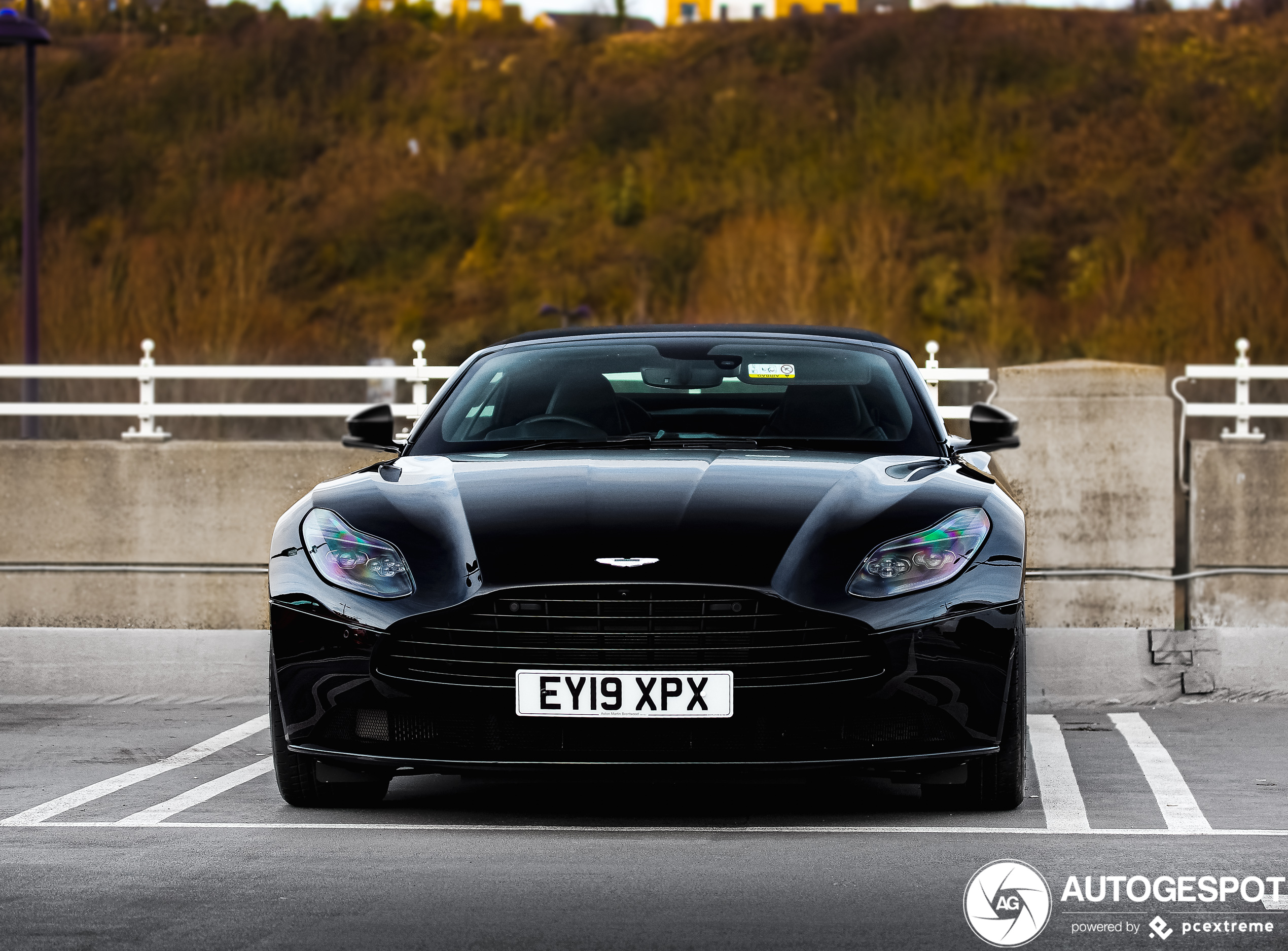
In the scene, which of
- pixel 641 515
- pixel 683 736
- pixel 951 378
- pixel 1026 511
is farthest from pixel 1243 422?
pixel 683 736

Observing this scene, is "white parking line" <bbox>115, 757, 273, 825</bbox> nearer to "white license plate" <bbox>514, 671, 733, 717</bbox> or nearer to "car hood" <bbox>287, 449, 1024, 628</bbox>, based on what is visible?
"car hood" <bbox>287, 449, 1024, 628</bbox>

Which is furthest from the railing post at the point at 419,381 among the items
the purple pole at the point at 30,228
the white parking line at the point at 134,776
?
the purple pole at the point at 30,228

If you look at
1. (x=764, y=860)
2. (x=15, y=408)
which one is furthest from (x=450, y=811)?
(x=15, y=408)

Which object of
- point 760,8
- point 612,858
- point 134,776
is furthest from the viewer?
point 760,8

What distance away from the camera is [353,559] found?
584cm

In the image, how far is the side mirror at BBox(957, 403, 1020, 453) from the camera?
6.96 meters

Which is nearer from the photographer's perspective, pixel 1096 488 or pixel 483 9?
pixel 1096 488

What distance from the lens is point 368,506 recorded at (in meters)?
6.00

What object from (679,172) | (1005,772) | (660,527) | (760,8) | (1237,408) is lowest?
(1005,772)

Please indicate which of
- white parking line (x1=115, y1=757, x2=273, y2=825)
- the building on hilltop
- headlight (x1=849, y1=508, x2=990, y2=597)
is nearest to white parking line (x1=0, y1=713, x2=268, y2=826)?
white parking line (x1=115, y1=757, x2=273, y2=825)

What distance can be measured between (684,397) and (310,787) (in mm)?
2017

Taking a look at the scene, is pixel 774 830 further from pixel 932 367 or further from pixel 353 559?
pixel 932 367

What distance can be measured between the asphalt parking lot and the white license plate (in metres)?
0.38

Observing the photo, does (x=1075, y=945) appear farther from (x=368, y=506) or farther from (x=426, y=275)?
(x=426, y=275)
